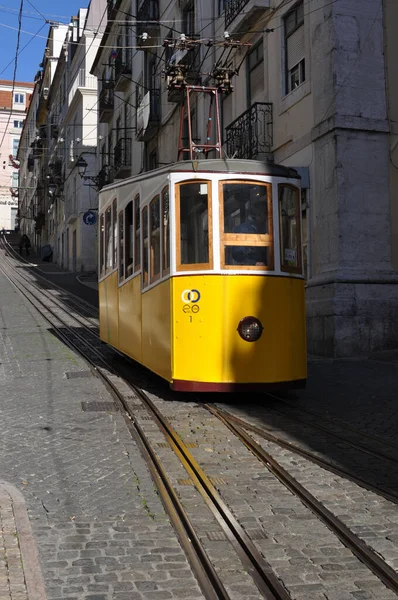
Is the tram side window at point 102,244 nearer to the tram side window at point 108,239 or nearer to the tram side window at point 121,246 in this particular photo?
the tram side window at point 108,239

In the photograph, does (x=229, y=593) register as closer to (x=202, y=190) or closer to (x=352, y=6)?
(x=202, y=190)

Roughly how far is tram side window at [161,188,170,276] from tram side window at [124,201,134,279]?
69.3 inches

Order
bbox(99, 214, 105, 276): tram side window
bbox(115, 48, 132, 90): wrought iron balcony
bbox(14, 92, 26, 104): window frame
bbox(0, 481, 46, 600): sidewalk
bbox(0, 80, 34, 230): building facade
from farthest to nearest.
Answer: bbox(14, 92, 26, 104): window frame
bbox(0, 80, 34, 230): building facade
bbox(115, 48, 132, 90): wrought iron balcony
bbox(99, 214, 105, 276): tram side window
bbox(0, 481, 46, 600): sidewalk

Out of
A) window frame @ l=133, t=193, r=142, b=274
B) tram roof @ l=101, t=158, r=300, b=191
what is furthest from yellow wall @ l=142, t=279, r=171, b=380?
tram roof @ l=101, t=158, r=300, b=191

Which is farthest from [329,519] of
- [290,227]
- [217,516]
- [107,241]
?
[107,241]

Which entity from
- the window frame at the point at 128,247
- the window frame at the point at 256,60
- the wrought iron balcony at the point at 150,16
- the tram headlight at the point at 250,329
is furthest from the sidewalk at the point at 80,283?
the tram headlight at the point at 250,329

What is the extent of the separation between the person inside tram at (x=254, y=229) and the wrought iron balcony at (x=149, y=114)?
731 inches

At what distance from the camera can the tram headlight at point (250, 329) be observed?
27.7 ft

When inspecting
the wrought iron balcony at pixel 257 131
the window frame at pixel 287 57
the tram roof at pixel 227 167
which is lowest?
the tram roof at pixel 227 167

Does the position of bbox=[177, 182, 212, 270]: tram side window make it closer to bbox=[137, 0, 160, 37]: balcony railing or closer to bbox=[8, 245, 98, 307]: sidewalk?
bbox=[8, 245, 98, 307]: sidewalk

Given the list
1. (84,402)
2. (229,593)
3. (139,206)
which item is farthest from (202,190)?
(229,593)

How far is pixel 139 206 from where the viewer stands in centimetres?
1004

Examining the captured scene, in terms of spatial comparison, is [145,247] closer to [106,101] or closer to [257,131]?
[257,131]

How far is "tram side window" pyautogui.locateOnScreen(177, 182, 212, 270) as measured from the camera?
27.9 feet
